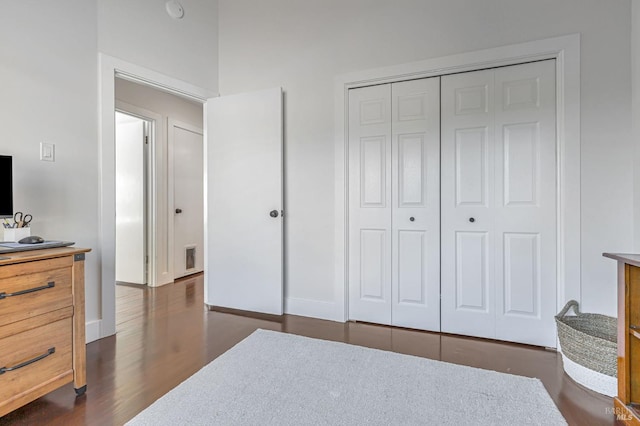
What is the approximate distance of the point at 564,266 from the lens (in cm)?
212

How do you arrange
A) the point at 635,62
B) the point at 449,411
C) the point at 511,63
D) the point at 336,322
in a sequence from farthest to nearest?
1. the point at 336,322
2. the point at 511,63
3. the point at 635,62
4. the point at 449,411

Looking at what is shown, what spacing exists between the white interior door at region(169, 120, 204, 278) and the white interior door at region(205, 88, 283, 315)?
133cm

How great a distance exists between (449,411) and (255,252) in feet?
6.45

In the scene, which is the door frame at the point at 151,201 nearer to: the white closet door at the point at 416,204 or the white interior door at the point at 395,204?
the white interior door at the point at 395,204

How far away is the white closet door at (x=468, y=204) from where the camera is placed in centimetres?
235

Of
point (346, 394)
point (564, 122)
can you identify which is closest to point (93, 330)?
point (346, 394)

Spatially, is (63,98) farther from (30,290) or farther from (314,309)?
(314,309)

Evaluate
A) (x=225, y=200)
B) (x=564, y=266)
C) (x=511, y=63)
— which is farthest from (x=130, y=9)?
(x=564, y=266)

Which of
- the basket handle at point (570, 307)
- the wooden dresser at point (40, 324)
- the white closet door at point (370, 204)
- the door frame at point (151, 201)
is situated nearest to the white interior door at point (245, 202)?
the white closet door at point (370, 204)

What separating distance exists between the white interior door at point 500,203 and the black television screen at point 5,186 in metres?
2.63

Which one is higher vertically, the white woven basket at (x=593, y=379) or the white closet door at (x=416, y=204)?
the white closet door at (x=416, y=204)

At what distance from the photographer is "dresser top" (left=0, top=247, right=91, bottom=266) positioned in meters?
1.34

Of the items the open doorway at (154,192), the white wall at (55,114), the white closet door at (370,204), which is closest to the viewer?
the white wall at (55,114)

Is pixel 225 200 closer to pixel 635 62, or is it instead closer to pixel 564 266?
pixel 564 266
